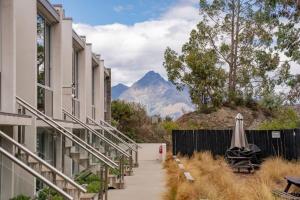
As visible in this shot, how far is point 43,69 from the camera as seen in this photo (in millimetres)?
14742

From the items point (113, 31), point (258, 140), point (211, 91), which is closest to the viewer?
point (258, 140)

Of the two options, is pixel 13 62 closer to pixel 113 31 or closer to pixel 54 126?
pixel 54 126

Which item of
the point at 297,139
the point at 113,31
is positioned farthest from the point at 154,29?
the point at 297,139

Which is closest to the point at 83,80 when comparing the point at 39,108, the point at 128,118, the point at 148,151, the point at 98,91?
the point at 98,91

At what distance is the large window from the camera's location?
1430cm

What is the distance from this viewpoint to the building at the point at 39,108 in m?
8.16

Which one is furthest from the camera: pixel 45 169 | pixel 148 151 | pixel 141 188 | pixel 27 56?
pixel 148 151

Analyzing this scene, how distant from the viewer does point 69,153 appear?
12.7m

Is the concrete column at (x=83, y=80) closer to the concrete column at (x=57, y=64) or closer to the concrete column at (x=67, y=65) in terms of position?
the concrete column at (x=67, y=65)

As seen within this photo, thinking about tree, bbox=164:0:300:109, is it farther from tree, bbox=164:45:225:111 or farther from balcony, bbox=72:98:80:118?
balcony, bbox=72:98:80:118

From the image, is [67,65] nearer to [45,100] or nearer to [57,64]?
[57,64]

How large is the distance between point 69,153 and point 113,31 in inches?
803

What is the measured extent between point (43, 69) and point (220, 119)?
24.0 metres

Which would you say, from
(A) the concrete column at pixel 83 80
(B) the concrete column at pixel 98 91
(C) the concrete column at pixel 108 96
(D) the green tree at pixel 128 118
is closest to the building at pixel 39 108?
(A) the concrete column at pixel 83 80
